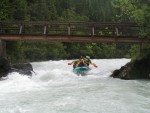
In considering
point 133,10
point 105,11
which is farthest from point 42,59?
point 133,10

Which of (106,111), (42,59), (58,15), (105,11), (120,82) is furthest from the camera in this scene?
(105,11)

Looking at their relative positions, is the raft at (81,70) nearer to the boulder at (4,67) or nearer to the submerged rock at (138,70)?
the submerged rock at (138,70)

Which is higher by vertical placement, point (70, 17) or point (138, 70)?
point (70, 17)

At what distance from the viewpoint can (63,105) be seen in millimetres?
16062

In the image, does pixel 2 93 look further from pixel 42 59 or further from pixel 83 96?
pixel 42 59

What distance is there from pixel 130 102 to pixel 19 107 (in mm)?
4654

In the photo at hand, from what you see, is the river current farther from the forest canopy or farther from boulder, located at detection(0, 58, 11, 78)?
the forest canopy

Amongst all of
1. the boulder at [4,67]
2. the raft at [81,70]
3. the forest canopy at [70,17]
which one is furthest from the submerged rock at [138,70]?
the boulder at [4,67]

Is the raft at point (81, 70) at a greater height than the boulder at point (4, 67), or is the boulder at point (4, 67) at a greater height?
the boulder at point (4, 67)

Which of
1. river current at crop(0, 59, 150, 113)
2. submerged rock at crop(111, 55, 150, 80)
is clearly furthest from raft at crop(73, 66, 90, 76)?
river current at crop(0, 59, 150, 113)

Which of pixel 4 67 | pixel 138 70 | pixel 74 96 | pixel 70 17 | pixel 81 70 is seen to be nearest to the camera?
pixel 74 96

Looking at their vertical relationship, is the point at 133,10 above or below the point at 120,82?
above

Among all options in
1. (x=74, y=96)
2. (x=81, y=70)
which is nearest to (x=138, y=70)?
(x=81, y=70)

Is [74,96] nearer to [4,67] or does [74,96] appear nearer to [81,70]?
[4,67]
